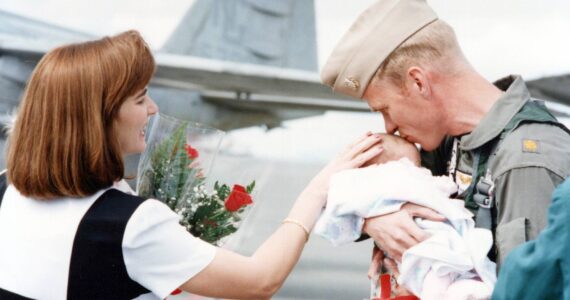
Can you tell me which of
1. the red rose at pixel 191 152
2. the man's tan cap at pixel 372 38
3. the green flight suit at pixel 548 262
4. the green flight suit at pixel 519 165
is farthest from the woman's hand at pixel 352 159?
the green flight suit at pixel 548 262

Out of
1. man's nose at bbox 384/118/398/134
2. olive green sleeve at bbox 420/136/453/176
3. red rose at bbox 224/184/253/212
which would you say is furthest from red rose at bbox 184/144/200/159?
olive green sleeve at bbox 420/136/453/176

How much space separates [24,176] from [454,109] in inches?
41.8

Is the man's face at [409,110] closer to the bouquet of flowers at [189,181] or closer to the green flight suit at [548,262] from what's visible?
the bouquet of flowers at [189,181]

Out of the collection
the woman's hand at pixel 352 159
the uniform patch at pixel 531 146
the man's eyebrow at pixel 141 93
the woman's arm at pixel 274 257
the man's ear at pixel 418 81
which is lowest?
the woman's arm at pixel 274 257

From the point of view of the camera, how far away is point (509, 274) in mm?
908

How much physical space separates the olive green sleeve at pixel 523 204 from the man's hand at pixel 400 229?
0.67 feet

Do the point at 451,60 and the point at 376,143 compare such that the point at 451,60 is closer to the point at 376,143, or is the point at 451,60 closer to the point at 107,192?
the point at 376,143

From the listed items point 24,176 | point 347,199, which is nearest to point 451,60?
point 347,199

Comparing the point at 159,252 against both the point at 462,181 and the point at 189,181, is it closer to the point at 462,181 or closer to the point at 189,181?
the point at 189,181

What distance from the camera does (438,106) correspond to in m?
1.63

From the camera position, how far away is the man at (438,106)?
1433 millimetres

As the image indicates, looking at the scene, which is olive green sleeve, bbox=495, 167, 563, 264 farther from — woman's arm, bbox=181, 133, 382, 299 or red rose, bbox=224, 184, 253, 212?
red rose, bbox=224, 184, 253, 212

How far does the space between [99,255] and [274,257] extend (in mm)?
415

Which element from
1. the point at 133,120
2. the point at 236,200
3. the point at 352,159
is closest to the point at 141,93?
the point at 133,120
